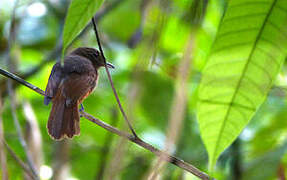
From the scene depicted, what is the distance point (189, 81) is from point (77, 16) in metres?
1.14

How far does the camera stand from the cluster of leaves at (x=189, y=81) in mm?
1322

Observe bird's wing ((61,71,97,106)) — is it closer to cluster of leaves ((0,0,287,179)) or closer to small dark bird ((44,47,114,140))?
small dark bird ((44,47,114,140))

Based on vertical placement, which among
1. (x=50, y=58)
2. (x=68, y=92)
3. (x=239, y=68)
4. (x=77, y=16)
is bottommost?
(x=77, y=16)

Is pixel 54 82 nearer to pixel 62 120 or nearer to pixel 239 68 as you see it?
pixel 62 120

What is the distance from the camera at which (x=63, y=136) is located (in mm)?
2469

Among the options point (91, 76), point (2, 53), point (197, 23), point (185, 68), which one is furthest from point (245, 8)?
point (2, 53)

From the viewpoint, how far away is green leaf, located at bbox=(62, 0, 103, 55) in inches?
49.5

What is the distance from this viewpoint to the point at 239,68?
5.17 feet

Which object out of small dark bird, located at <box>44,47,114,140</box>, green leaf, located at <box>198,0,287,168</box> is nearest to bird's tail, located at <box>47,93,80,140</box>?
small dark bird, located at <box>44,47,114,140</box>

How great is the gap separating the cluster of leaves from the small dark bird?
205mm

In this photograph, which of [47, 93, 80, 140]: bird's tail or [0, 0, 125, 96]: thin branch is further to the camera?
[0, 0, 125, 96]: thin branch

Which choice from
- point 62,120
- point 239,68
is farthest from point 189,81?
point 62,120

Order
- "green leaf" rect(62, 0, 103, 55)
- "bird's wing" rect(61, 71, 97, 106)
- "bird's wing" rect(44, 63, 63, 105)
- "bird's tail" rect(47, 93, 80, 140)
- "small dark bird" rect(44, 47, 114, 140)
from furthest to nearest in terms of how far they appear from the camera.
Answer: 1. "bird's wing" rect(61, 71, 97, 106)
2. "bird's wing" rect(44, 63, 63, 105)
3. "small dark bird" rect(44, 47, 114, 140)
4. "bird's tail" rect(47, 93, 80, 140)
5. "green leaf" rect(62, 0, 103, 55)

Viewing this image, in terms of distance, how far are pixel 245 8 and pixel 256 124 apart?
6.31 feet
